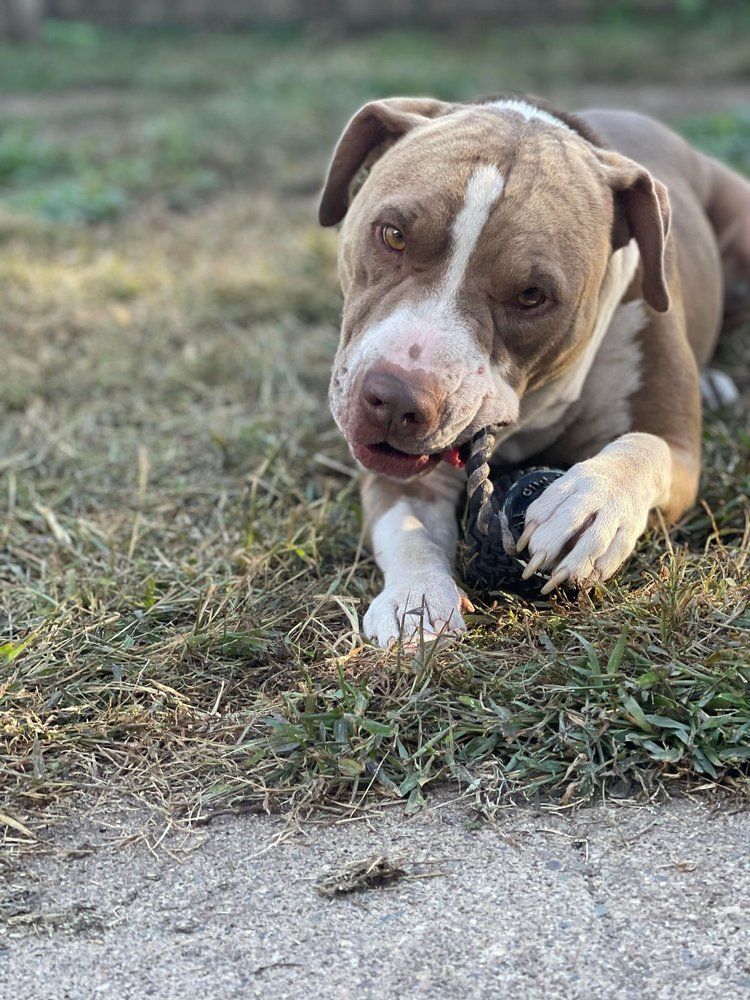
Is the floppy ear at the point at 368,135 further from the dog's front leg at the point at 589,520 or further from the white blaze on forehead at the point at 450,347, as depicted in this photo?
the dog's front leg at the point at 589,520

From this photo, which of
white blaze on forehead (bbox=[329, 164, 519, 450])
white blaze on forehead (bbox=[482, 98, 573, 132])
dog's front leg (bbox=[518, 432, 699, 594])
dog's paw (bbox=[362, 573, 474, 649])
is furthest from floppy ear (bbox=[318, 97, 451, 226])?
dog's paw (bbox=[362, 573, 474, 649])

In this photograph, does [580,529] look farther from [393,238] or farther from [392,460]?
[393,238]

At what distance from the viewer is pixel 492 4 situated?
11.7 meters

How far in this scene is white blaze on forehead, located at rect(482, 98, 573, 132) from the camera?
10.5 feet

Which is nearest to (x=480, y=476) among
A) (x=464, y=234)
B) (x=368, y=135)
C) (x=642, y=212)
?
(x=464, y=234)

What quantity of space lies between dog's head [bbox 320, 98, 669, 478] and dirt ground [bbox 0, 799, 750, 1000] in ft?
2.84

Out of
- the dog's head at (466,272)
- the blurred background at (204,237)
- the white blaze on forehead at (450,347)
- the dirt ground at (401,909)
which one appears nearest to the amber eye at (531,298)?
the dog's head at (466,272)

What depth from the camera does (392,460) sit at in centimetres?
275

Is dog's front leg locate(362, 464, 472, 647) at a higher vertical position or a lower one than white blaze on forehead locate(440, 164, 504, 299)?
lower

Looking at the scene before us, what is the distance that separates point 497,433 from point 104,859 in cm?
141

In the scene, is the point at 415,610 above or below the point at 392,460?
below

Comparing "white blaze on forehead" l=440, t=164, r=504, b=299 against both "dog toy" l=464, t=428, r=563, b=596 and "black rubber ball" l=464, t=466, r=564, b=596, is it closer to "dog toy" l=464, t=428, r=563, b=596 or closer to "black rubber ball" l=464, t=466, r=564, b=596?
"dog toy" l=464, t=428, r=563, b=596

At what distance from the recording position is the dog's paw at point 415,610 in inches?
105

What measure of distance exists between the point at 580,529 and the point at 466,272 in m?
0.63
